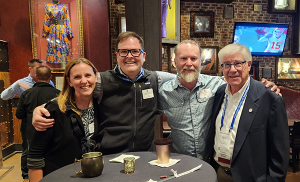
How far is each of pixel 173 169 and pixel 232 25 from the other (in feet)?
19.9

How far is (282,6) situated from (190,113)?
630 centimetres

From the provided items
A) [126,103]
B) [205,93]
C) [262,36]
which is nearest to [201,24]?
[262,36]

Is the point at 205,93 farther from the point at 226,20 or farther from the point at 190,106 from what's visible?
the point at 226,20

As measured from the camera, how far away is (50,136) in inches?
66.5

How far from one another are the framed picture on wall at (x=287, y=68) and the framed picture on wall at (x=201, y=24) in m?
2.26

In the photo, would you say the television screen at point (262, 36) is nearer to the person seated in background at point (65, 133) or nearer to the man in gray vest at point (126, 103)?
the man in gray vest at point (126, 103)

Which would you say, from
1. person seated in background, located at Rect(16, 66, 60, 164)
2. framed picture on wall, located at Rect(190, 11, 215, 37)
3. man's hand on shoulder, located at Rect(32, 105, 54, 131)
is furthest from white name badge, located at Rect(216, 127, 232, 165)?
framed picture on wall, located at Rect(190, 11, 215, 37)

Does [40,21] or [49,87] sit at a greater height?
[40,21]

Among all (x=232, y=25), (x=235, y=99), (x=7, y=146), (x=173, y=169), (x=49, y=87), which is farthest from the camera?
(x=232, y=25)

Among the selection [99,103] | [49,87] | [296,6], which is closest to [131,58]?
[99,103]

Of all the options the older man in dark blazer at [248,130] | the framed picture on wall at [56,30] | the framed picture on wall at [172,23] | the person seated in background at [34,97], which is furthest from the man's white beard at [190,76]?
the framed picture on wall at [172,23]

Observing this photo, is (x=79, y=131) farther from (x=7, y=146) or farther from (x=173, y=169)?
(x=7, y=146)

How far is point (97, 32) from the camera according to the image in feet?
17.7

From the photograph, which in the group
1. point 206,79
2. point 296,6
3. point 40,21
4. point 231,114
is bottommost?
point 231,114
